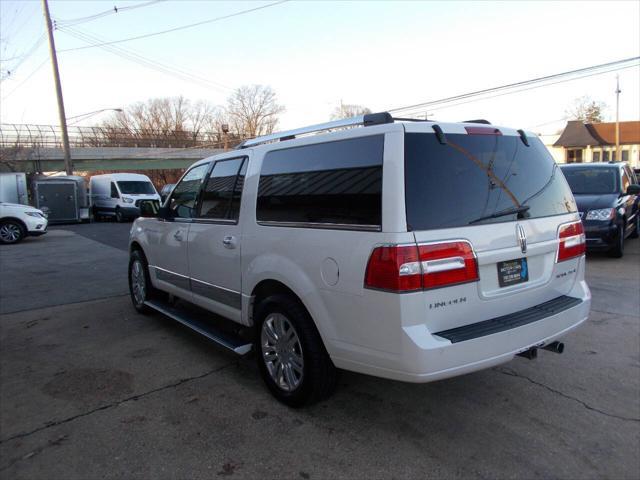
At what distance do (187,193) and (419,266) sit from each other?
325 centimetres

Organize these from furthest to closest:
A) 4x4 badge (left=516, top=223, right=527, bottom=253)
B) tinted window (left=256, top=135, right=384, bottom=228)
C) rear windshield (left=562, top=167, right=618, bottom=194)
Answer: rear windshield (left=562, top=167, right=618, bottom=194) → 4x4 badge (left=516, top=223, right=527, bottom=253) → tinted window (left=256, top=135, right=384, bottom=228)

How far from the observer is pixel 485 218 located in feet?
9.36

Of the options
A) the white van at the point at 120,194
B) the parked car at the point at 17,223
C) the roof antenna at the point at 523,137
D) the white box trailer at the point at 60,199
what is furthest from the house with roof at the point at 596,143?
the roof antenna at the point at 523,137

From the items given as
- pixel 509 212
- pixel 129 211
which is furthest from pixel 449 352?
pixel 129 211

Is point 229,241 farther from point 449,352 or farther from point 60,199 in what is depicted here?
point 60,199

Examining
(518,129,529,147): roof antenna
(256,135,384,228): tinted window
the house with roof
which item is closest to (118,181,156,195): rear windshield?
(256,135,384,228): tinted window

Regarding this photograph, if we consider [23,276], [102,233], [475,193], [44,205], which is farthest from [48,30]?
[475,193]

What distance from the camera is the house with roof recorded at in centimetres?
5409

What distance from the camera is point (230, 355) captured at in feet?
15.0

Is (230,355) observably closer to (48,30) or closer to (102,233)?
(102,233)

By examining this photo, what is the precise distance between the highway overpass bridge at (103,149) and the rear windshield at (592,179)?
105 feet

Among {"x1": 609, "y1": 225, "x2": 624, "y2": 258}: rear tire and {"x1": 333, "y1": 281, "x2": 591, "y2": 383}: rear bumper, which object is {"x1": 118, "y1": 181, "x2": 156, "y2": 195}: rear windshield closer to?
{"x1": 609, "y1": 225, "x2": 624, "y2": 258}: rear tire

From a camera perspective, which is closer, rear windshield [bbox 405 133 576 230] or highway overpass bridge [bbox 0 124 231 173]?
rear windshield [bbox 405 133 576 230]

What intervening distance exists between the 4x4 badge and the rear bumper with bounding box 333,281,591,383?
1.60 feet
